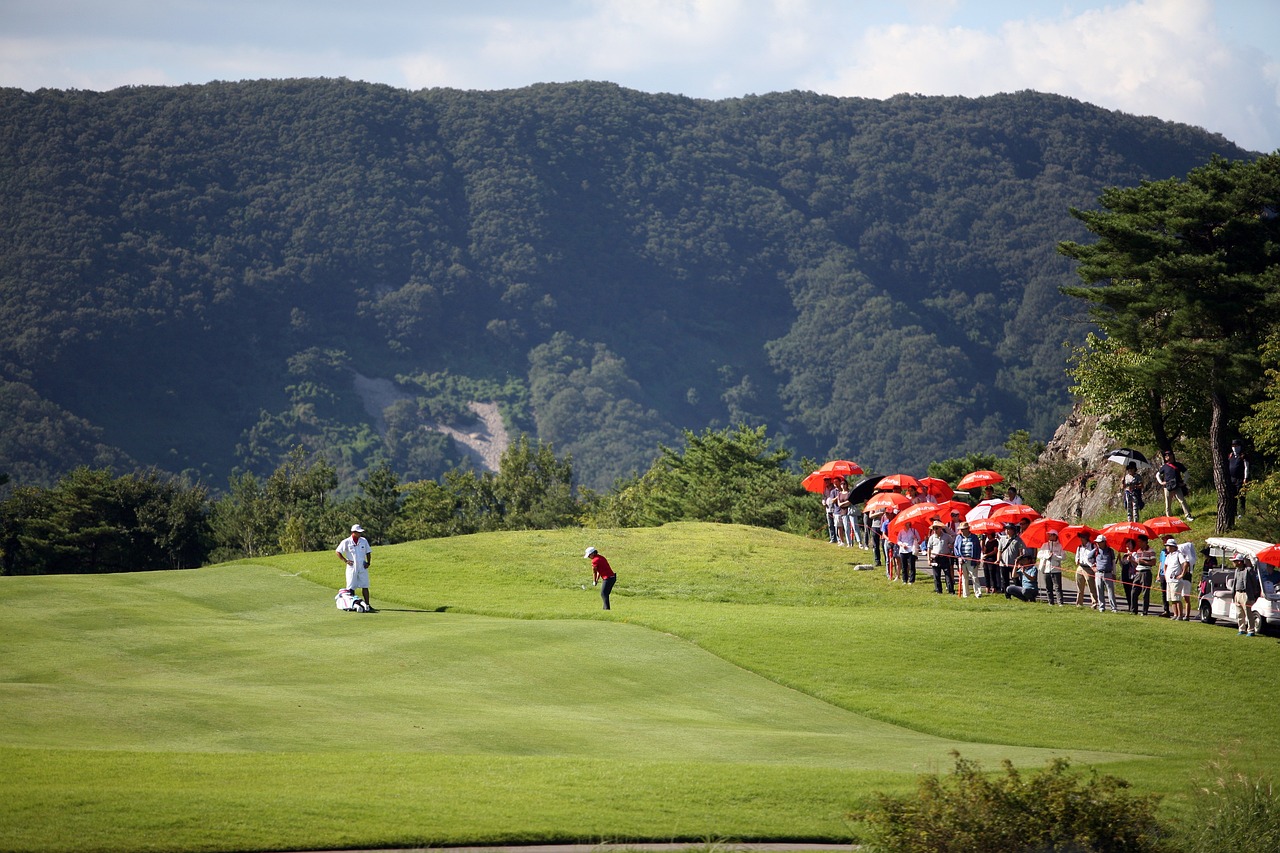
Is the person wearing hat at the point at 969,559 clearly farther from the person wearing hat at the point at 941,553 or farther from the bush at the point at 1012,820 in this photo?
the bush at the point at 1012,820

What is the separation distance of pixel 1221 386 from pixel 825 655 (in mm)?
23851

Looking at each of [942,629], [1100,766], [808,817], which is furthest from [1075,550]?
[808,817]

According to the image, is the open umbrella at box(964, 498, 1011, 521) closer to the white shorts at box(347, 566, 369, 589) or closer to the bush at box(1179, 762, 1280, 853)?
the white shorts at box(347, 566, 369, 589)

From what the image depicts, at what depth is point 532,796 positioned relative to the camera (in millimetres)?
15617

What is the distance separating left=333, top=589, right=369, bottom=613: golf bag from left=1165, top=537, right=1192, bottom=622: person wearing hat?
63.2 ft

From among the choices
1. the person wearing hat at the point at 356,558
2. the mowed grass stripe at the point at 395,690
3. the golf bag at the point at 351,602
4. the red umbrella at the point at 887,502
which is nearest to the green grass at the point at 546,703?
the mowed grass stripe at the point at 395,690

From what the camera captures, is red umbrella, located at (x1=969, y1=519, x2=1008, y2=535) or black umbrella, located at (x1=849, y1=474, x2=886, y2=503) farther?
black umbrella, located at (x1=849, y1=474, x2=886, y2=503)

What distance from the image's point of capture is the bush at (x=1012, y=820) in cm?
1385

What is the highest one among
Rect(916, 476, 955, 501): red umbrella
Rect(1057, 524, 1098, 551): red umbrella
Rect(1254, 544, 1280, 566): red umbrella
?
Rect(916, 476, 955, 501): red umbrella

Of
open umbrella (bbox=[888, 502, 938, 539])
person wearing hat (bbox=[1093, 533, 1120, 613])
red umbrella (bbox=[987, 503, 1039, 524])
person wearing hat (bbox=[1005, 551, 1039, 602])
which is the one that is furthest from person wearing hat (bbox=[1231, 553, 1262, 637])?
open umbrella (bbox=[888, 502, 938, 539])

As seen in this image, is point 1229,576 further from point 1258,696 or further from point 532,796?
point 532,796

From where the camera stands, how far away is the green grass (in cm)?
1488

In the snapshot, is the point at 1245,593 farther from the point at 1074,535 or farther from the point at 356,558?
the point at 356,558

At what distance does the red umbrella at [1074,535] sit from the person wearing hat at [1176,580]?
195cm
